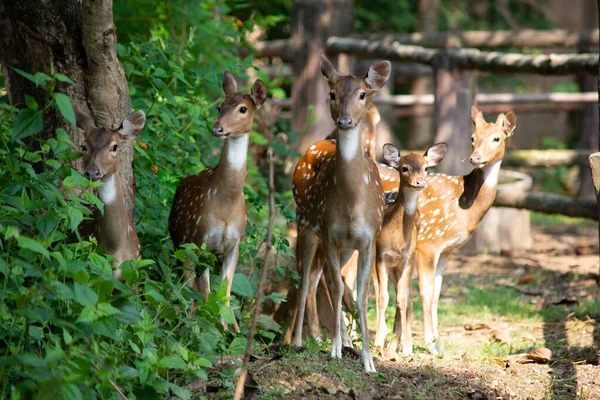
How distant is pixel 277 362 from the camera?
497 cm

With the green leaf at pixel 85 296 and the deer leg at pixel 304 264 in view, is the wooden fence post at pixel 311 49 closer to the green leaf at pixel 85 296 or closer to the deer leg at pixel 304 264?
the deer leg at pixel 304 264

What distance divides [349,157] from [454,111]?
458cm

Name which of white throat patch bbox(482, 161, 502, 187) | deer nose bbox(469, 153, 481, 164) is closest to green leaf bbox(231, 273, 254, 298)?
deer nose bbox(469, 153, 481, 164)

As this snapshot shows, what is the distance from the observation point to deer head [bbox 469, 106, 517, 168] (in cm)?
657

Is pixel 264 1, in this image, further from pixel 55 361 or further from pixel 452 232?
pixel 55 361

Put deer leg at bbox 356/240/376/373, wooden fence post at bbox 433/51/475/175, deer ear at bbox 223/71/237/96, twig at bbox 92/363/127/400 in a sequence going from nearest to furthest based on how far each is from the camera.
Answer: twig at bbox 92/363/127/400 < deer leg at bbox 356/240/376/373 < deer ear at bbox 223/71/237/96 < wooden fence post at bbox 433/51/475/175

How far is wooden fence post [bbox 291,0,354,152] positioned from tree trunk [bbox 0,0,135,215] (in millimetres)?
5446

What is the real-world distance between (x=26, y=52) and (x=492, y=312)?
431cm

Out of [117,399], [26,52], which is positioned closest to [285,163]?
[26,52]

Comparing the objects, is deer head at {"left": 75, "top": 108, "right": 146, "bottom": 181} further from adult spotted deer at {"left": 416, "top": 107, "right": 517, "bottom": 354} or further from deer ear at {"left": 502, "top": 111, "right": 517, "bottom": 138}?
deer ear at {"left": 502, "top": 111, "right": 517, "bottom": 138}

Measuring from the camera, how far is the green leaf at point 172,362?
393cm

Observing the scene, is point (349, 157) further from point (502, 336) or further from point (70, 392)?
point (70, 392)

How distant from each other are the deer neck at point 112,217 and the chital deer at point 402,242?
1.79 metres

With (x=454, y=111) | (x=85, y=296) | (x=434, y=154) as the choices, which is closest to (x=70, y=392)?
(x=85, y=296)
